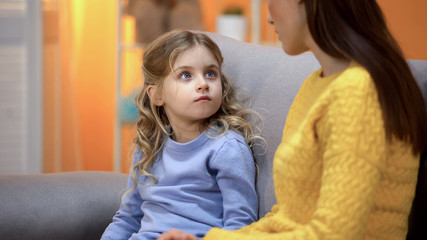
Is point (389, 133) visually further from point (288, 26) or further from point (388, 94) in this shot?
point (288, 26)

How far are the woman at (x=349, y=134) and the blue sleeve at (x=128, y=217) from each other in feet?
1.83

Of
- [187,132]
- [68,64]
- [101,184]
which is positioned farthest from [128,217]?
[68,64]

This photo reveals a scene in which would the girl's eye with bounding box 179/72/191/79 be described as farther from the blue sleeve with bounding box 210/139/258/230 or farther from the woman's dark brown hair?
the woman's dark brown hair

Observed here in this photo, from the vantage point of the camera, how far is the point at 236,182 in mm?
1231

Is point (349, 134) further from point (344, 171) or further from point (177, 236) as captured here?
point (177, 236)

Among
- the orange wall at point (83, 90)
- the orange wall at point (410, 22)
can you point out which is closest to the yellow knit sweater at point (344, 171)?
the orange wall at point (410, 22)

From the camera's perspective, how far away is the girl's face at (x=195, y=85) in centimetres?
129

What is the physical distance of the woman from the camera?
2.55 ft

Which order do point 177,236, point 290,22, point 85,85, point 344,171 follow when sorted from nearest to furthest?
point 344,171 → point 290,22 → point 177,236 → point 85,85

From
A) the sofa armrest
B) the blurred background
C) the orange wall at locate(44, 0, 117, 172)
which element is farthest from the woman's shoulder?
the orange wall at locate(44, 0, 117, 172)

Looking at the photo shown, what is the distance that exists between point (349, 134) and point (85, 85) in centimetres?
285

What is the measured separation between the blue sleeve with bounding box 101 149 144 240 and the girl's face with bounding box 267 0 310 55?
64cm

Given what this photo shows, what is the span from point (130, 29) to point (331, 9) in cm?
265

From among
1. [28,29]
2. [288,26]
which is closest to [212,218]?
[288,26]
